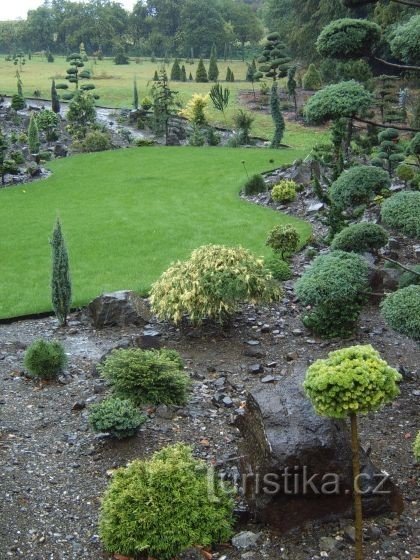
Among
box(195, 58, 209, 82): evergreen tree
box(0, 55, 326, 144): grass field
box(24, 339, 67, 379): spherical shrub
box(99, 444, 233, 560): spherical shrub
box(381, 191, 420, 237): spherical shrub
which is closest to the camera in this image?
box(99, 444, 233, 560): spherical shrub

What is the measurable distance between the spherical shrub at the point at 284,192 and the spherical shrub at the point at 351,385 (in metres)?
17.7

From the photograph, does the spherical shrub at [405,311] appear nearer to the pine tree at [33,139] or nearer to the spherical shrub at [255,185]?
the spherical shrub at [255,185]

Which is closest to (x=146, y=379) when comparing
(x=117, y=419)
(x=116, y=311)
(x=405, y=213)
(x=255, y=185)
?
(x=117, y=419)

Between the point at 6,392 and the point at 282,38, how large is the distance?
6107cm

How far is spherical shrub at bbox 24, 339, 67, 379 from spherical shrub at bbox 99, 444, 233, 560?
409cm

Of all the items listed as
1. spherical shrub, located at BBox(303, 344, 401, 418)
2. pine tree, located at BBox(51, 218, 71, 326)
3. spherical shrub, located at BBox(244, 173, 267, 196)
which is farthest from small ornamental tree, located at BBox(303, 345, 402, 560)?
spherical shrub, located at BBox(244, 173, 267, 196)

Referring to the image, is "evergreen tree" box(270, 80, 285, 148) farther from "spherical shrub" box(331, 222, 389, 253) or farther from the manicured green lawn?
"spherical shrub" box(331, 222, 389, 253)

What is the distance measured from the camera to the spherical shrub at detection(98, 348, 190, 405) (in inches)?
360

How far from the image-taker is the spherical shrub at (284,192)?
2278 cm

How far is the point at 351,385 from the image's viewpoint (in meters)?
5.23

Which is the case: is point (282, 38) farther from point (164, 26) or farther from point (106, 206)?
point (106, 206)

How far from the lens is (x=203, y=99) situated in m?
43.1

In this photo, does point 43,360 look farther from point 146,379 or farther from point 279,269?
point 279,269

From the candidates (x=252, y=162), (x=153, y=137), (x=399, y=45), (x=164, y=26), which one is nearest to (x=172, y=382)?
(x=399, y=45)
